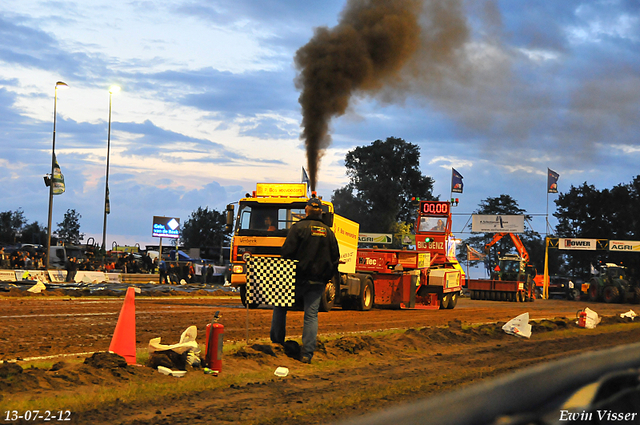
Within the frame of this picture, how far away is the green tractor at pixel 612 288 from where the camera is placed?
4203 cm

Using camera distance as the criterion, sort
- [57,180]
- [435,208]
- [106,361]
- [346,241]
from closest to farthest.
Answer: [106,361]
[346,241]
[435,208]
[57,180]

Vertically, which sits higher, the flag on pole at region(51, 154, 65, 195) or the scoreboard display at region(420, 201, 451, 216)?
the flag on pole at region(51, 154, 65, 195)

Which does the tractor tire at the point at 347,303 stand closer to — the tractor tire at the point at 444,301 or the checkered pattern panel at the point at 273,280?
the tractor tire at the point at 444,301

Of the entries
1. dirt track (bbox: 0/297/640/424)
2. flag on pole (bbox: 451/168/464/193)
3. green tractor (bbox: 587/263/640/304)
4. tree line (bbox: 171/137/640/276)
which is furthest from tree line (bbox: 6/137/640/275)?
dirt track (bbox: 0/297/640/424)

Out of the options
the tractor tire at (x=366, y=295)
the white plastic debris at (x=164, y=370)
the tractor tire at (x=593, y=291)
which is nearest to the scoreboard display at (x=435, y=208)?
the tractor tire at (x=366, y=295)

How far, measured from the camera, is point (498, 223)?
5984 centimetres

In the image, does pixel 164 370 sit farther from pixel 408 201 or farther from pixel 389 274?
pixel 408 201

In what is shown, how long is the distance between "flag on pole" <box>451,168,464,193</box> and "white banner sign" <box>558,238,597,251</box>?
34.0ft

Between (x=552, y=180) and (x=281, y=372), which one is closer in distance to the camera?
(x=281, y=372)

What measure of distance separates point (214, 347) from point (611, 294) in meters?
40.6

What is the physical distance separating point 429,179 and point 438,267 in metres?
58.9

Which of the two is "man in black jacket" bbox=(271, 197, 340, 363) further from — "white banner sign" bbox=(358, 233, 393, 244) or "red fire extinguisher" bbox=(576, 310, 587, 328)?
"white banner sign" bbox=(358, 233, 393, 244)

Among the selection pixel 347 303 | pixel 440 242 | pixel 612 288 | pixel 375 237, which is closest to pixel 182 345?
pixel 347 303

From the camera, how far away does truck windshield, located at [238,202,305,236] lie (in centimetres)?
1753
